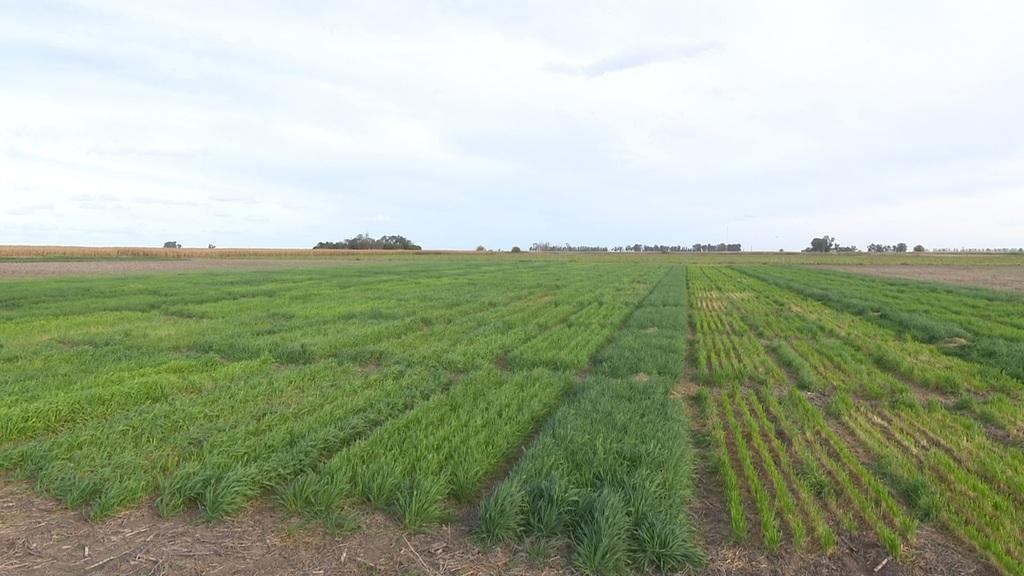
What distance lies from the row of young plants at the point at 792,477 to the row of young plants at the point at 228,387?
7.90 feet

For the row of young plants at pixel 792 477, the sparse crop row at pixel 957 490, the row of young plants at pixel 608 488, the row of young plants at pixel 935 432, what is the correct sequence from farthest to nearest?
the row of young plants at pixel 935 432
the row of young plants at pixel 792 477
the sparse crop row at pixel 957 490
the row of young plants at pixel 608 488

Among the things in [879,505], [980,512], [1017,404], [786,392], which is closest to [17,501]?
[879,505]

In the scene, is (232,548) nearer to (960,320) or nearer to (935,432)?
(935,432)

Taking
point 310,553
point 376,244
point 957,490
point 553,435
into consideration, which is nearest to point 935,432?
point 957,490

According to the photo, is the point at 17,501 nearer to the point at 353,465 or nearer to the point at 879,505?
the point at 353,465

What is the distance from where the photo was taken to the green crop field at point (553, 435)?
4.21m

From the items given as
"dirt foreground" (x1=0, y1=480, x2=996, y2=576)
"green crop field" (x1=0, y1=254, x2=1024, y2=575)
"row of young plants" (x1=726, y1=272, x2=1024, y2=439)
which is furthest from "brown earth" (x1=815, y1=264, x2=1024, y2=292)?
"dirt foreground" (x1=0, y1=480, x2=996, y2=576)

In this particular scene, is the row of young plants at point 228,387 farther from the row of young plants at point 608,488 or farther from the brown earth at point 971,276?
the brown earth at point 971,276

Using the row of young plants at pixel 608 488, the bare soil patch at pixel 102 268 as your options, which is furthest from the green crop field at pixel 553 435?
the bare soil patch at pixel 102 268

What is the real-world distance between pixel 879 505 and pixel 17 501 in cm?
757

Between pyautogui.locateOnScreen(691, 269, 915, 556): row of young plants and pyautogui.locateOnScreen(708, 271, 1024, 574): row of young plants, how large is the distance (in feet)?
1.06

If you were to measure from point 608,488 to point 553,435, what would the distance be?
57.7 inches

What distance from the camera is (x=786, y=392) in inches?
333

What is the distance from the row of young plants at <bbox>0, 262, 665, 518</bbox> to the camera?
4871 mm
